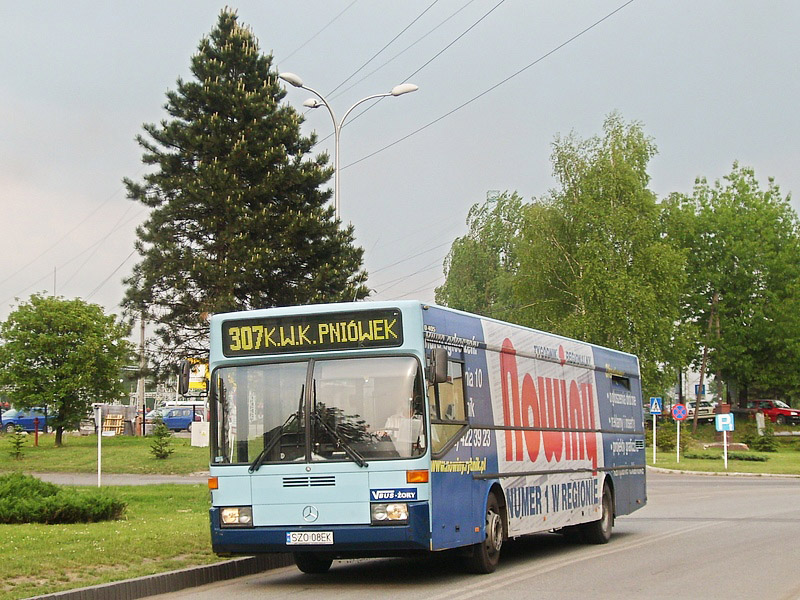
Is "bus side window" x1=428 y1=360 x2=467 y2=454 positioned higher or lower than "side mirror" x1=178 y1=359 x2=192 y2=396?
lower

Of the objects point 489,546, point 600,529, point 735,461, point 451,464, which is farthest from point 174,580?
point 735,461

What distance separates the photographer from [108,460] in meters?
38.0

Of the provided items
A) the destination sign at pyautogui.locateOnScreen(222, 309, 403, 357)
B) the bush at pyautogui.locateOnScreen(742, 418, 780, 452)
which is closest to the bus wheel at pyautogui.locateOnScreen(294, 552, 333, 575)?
the destination sign at pyautogui.locateOnScreen(222, 309, 403, 357)

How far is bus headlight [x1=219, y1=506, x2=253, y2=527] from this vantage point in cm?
1252

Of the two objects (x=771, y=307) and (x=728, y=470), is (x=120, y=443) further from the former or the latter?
(x=771, y=307)

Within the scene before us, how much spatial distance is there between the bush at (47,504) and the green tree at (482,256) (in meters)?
73.4

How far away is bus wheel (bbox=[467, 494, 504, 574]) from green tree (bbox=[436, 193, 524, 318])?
76.6 meters

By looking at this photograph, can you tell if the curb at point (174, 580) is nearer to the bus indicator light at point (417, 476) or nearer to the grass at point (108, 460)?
the bus indicator light at point (417, 476)

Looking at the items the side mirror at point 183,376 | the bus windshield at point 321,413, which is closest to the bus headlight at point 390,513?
the bus windshield at point 321,413

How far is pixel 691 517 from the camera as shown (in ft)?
74.6

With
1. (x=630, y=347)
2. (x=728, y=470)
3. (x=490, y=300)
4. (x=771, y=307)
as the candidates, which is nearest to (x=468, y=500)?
(x=728, y=470)

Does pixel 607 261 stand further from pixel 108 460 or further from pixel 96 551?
pixel 96 551

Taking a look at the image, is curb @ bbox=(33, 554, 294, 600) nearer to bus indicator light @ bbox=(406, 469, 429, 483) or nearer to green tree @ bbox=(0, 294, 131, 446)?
bus indicator light @ bbox=(406, 469, 429, 483)

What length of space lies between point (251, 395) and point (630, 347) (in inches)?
2242
